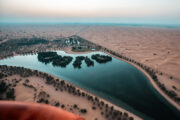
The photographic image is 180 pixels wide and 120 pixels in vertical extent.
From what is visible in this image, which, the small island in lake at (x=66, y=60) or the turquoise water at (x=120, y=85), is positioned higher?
the small island in lake at (x=66, y=60)

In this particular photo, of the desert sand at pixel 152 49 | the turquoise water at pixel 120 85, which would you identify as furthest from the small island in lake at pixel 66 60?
the desert sand at pixel 152 49

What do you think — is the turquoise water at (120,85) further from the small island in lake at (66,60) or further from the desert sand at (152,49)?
the desert sand at (152,49)

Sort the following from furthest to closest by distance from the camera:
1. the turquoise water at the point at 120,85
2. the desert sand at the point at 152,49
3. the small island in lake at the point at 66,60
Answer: the small island in lake at the point at 66,60, the desert sand at the point at 152,49, the turquoise water at the point at 120,85

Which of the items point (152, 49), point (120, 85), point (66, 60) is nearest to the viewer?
point (120, 85)

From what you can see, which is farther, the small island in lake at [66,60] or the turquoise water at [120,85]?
the small island in lake at [66,60]

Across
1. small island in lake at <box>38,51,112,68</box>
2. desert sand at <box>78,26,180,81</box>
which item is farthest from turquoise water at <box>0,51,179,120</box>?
desert sand at <box>78,26,180,81</box>

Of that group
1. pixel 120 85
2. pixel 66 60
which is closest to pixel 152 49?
pixel 120 85

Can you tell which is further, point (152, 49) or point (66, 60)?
point (152, 49)

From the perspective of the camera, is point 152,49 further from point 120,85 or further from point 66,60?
point 66,60

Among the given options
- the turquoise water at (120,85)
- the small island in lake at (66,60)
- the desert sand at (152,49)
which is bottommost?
the turquoise water at (120,85)

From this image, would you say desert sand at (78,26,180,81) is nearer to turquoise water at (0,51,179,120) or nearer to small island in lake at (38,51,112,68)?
turquoise water at (0,51,179,120)
